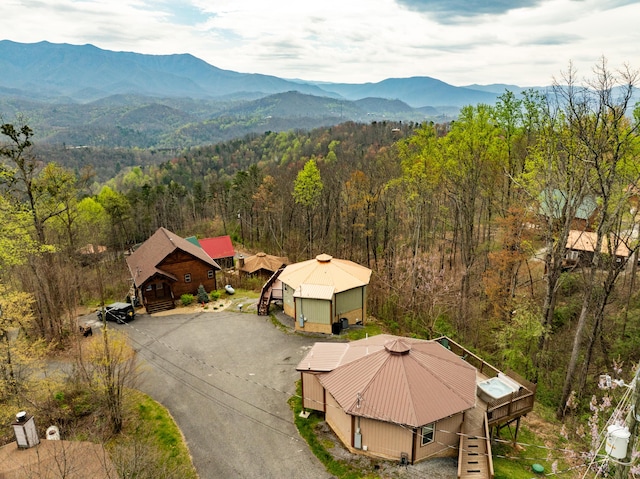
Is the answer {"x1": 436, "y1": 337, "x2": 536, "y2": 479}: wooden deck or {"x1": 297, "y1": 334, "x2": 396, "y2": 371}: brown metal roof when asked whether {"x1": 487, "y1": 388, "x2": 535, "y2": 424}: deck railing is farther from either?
{"x1": 297, "y1": 334, "x2": 396, "y2": 371}: brown metal roof

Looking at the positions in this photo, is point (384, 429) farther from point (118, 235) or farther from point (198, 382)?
point (118, 235)

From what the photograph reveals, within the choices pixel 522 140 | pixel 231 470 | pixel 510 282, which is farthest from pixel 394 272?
pixel 231 470

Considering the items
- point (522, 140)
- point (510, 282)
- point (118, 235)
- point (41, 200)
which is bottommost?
point (118, 235)

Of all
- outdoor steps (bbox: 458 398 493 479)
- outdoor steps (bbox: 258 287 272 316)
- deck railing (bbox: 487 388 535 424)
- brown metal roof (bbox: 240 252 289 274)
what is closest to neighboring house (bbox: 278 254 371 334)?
outdoor steps (bbox: 258 287 272 316)

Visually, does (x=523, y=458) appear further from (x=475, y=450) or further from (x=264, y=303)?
(x=264, y=303)

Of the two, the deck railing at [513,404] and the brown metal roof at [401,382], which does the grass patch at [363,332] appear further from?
the deck railing at [513,404]

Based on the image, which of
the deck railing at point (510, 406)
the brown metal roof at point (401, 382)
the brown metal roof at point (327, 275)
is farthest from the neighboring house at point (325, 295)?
the deck railing at point (510, 406)
